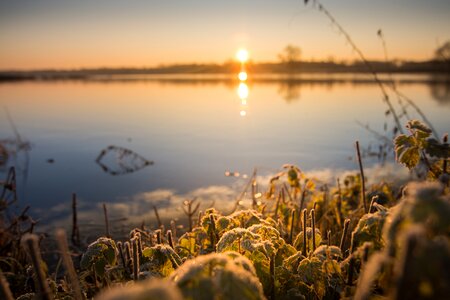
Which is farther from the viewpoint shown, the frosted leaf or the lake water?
the lake water

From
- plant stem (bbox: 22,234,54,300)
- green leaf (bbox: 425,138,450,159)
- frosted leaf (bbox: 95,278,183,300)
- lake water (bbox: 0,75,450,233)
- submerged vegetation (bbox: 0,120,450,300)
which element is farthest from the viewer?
lake water (bbox: 0,75,450,233)

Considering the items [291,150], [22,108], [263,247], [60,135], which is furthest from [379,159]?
[22,108]

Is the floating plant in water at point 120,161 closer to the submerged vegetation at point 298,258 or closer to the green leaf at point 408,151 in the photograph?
the submerged vegetation at point 298,258

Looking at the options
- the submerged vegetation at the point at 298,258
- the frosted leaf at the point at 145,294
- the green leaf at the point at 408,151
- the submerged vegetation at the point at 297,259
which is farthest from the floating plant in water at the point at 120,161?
the frosted leaf at the point at 145,294

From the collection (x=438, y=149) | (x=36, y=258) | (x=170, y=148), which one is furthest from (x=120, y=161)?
(x=36, y=258)

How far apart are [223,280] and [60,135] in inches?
803

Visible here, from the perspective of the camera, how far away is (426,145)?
235 centimetres

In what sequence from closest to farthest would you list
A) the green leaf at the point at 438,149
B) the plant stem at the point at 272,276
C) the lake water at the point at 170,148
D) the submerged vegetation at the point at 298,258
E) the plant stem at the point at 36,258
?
the submerged vegetation at the point at 298,258, the plant stem at the point at 36,258, the plant stem at the point at 272,276, the green leaf at the point at 438,149, the lake water at the point at 170,148

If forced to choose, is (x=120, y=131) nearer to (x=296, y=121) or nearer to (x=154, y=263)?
(x=296, y=121)

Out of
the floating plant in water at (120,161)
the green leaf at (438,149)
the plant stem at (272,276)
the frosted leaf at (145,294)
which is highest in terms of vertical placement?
the green leaf at (438,149)

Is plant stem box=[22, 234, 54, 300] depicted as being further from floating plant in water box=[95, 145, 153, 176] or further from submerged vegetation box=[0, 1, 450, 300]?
floating plant in water box=[95, 145, 153, 176]

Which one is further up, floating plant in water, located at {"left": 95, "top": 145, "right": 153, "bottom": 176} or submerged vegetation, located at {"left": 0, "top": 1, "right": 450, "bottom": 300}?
submerged vegetation, located at {"left": 0, "top": 1, "right": 450, "bottom": 300}

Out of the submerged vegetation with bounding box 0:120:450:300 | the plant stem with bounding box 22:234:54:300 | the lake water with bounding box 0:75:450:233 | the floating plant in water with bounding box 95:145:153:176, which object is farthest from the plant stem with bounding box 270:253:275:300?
the floating plant in water with bounding box 95:145:153:176

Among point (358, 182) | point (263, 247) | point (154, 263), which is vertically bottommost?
point (358, 182)
